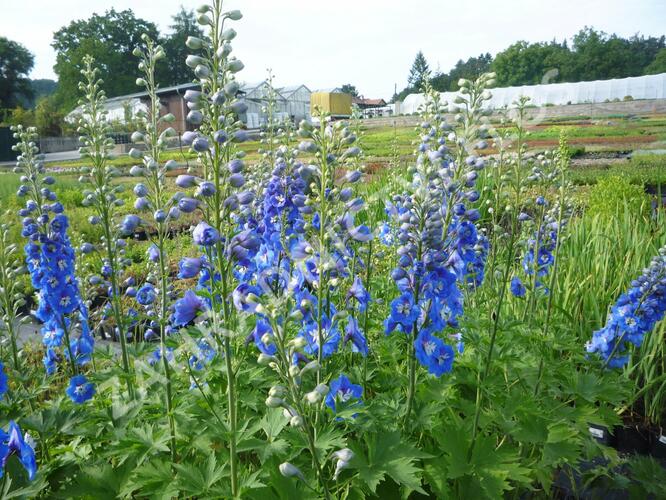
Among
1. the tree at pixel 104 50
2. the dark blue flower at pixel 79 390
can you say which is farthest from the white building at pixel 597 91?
the tree at pixel 104 50

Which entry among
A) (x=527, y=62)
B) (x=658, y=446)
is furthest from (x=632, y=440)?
(x=527, y=62)

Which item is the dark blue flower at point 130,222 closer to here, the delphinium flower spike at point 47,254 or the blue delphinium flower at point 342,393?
the delphinium flower spike at point 47,254

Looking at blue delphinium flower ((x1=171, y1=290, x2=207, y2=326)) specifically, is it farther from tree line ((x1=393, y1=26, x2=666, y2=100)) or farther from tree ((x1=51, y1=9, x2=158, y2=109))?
tree ((x1=51, y1=9, x2=158, y2=109))

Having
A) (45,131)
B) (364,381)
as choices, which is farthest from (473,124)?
(45,131)

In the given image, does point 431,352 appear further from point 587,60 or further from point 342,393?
point 587,60

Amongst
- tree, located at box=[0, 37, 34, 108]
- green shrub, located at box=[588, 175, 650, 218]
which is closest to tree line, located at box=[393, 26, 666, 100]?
green shrub, located at box=[588, 175, 650, 218]

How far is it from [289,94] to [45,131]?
851 inches

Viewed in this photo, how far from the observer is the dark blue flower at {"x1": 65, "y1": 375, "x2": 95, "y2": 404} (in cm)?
274

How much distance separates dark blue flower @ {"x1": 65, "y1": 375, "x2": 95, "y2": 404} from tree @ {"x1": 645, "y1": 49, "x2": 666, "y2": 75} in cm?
2440

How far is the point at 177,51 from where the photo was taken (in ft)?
231

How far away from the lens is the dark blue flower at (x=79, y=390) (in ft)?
8.98

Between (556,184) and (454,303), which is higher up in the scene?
(556,184)

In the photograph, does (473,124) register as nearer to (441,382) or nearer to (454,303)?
(454,303)

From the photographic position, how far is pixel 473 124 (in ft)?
7.91
